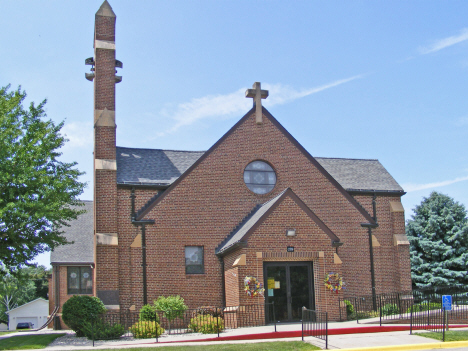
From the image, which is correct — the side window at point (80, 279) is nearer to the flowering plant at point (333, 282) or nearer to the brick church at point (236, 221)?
the brick church at point (236, 221)

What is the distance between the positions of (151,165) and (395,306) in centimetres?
1204

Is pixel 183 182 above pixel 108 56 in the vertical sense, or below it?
below

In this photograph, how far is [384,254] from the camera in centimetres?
2547

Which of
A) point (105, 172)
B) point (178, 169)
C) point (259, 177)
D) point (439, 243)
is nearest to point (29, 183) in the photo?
point (105, 172)

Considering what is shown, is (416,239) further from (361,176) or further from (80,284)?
(80,284)

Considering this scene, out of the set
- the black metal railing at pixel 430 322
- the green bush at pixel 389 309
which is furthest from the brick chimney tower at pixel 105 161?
the black metal railing at pixel 430 322

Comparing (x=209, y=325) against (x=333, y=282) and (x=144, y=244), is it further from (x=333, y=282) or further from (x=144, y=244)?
(x=144, y=244)

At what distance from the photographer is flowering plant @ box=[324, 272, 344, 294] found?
20.6 metres

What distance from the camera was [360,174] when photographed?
2742 cm

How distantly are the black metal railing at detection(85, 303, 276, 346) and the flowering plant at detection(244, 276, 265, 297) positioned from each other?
1.50 ft

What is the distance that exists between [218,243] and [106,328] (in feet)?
20.9

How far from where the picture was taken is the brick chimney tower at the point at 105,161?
21359 millimetres

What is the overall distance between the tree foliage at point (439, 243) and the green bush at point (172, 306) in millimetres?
18471

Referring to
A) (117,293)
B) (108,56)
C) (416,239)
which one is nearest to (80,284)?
(117,293)
